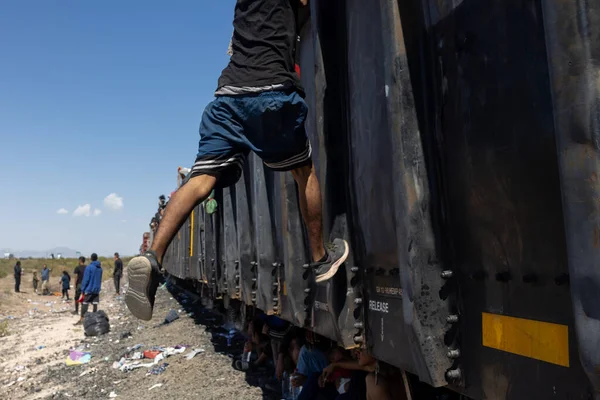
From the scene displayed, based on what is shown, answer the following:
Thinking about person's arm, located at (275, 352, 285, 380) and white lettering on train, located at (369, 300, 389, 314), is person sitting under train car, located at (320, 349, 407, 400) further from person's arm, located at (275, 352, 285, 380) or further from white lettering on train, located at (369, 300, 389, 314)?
person's arm, located at (275, 352, 285, 380)

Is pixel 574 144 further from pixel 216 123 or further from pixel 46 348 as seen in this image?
pixel 46 348

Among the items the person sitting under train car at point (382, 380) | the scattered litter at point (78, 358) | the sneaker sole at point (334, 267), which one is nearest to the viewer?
the sneaker sole at point (334, 267)

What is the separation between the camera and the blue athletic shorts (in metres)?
2.66

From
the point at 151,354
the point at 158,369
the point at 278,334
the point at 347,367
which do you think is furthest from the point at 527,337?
the point at 151,354

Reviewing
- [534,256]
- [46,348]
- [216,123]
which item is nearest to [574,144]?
[534,256]

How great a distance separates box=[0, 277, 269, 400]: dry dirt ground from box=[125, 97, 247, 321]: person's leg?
13.6 feet

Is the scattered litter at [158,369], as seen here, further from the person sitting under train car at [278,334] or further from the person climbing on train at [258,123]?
the person climbing on train at [258,123]

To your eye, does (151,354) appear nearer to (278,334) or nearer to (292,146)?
(278,334)

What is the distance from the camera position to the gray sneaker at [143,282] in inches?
95.5

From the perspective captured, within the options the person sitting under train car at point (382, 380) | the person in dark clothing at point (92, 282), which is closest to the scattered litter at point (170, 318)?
the person in dark clothing at point (92, 282)

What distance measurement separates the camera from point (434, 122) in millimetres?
1903

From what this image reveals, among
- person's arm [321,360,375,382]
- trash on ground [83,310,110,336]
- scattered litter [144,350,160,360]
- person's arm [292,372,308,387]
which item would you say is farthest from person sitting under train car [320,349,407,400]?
trash on ground [83,310,110,336]

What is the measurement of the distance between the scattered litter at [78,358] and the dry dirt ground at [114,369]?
12cm

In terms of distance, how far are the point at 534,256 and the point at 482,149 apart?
0.40m
